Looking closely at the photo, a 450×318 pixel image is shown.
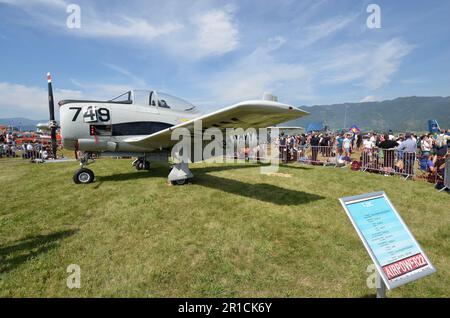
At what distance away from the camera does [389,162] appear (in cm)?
1072

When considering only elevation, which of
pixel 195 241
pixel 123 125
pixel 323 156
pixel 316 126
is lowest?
pixel 195 241

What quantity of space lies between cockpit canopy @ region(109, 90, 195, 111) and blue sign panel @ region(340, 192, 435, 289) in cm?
767

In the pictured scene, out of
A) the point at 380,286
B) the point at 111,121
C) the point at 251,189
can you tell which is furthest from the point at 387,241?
the point at 111,121

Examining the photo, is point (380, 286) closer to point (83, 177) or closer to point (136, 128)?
point (136, 128)

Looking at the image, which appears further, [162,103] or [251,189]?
[162,103]

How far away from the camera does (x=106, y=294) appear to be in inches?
107

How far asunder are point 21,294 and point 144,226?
202cm

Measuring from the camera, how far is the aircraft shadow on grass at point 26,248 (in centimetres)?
323

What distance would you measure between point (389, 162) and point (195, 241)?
1037 cm

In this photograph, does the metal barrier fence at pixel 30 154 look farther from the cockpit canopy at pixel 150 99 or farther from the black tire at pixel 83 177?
the cockpit canopy at pixel 150 99

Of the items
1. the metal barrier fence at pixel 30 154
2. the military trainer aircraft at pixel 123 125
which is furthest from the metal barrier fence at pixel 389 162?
the metal barrier fence at pixel 30 154

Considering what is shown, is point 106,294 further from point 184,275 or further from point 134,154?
point 134,154

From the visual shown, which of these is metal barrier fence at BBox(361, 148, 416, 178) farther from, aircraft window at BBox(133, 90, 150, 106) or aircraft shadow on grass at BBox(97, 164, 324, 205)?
aircraft window at BBox(133, 90, 150, 106)

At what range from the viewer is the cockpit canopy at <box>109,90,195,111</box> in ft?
27.6
